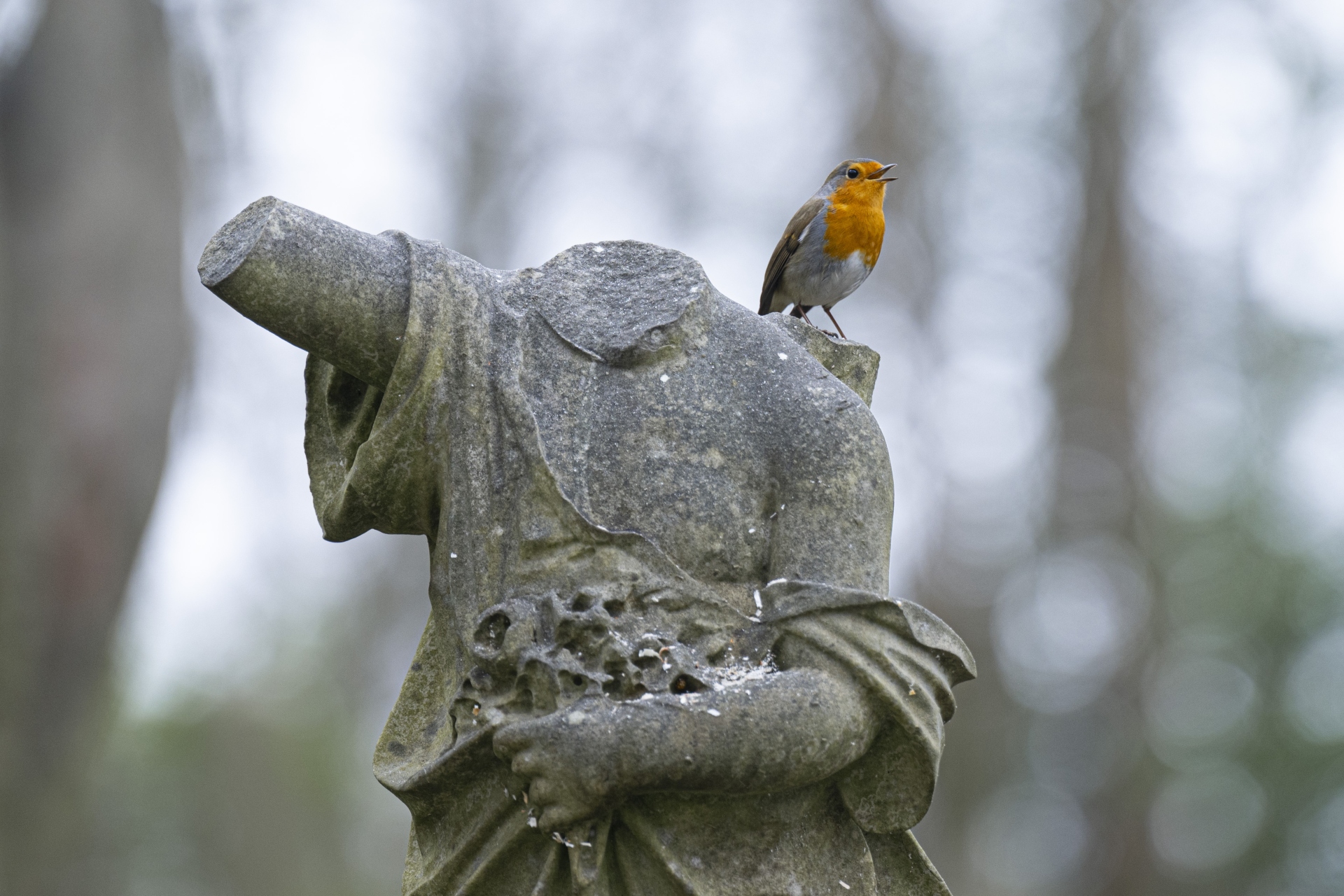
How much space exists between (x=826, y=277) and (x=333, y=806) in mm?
14092

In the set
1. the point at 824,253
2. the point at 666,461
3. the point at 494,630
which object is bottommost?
the point at 494,630

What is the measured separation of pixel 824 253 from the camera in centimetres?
447

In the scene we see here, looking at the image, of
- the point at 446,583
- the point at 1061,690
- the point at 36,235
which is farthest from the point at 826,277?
the point at 1061,690

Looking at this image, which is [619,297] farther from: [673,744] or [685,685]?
[673,744]

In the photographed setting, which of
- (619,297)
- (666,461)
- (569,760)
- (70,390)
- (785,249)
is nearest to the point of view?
(569,760)

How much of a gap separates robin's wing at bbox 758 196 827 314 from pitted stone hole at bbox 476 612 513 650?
251 centimetres

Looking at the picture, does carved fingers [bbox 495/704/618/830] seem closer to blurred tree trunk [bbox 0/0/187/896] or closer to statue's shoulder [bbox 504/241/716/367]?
statue's shoulder [bbox 504/241/716/367]

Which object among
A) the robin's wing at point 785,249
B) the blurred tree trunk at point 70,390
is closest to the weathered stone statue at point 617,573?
the robin's wing at point 785,249

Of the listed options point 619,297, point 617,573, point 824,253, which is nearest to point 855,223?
point 824,253

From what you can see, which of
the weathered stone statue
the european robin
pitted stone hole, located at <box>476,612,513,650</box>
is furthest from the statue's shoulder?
the european robin

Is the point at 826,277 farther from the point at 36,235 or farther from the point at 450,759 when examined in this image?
the point at 36,235

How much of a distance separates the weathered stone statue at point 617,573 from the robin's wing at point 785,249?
1946mm

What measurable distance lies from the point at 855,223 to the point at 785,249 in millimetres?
279

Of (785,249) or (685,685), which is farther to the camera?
(785,249)
